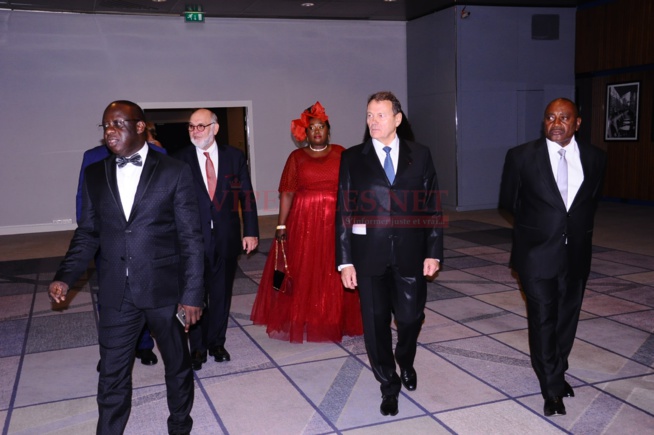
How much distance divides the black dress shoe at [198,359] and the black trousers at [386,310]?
1.33 m

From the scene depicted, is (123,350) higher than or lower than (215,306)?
higher

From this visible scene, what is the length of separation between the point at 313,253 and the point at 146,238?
210 centimetres

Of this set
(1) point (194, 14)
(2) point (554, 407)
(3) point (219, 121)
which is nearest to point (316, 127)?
(2) point (554, 407)

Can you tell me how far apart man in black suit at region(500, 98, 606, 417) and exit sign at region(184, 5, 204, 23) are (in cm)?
912

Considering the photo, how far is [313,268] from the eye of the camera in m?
4.64

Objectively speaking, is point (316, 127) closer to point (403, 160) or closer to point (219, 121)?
point (403, 160)

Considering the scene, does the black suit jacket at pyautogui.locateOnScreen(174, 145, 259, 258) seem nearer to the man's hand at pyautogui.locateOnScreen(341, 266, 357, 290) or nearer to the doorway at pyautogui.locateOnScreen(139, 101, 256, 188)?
the man's hand at pyautogui.locateOnScreen(341, 266, 357, 290)

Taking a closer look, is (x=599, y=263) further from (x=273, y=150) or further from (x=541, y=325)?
(x=273, y=150)

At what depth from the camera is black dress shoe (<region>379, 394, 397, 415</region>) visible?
10.7 ft

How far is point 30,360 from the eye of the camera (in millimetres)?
4340

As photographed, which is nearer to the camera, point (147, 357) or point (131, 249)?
point (131, 249)

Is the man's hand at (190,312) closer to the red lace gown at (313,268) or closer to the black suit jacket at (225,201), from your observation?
the black suit jacket at (225,201)

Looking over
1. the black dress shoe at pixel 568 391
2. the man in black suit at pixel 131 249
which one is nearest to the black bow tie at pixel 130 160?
the man in black suit at pixel 131 249

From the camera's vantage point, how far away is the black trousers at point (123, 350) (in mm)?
2686
